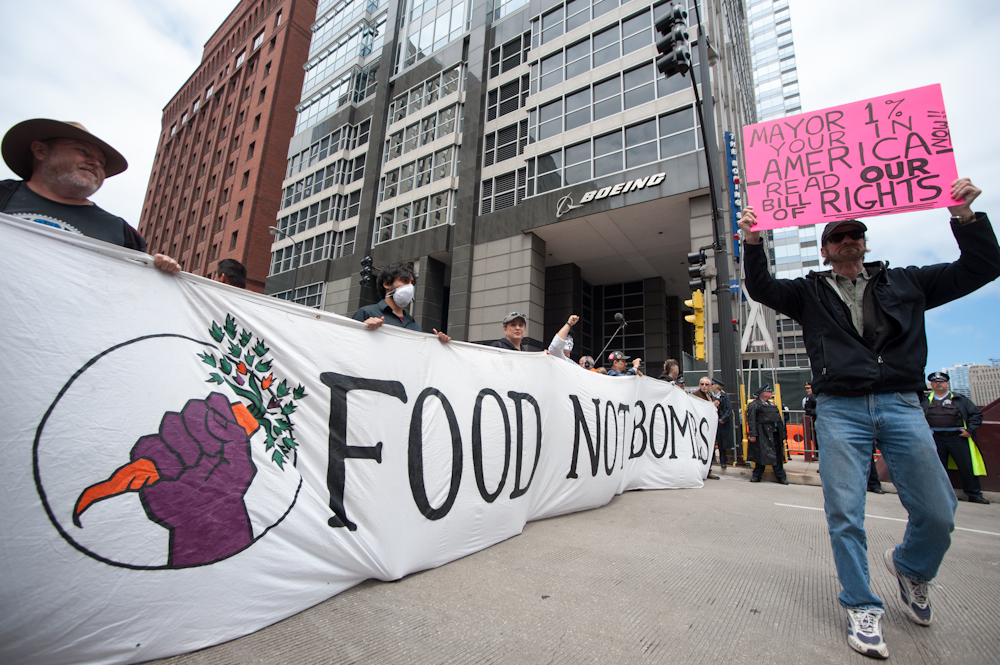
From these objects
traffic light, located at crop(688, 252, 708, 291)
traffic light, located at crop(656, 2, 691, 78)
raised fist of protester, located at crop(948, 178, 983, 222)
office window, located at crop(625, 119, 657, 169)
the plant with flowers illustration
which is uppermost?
office window, located at crop(625, 119, 657, 169)

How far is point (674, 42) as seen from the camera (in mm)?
8164

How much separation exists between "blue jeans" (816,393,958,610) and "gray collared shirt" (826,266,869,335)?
0.40 meters

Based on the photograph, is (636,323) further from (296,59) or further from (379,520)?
(296,59)

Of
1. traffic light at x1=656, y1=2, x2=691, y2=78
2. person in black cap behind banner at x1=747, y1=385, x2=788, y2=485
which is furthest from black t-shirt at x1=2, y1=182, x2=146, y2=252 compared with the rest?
person in black cap behind banner at x1=747, y1=385, x2=788, y2=485

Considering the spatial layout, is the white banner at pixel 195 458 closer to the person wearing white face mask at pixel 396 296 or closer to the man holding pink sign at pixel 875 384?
the person wearing white face mask at pixel 396 296

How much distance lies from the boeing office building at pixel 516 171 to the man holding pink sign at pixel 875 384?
1545cm

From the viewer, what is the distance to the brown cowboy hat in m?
2.31

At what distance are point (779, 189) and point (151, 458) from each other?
4.26 m

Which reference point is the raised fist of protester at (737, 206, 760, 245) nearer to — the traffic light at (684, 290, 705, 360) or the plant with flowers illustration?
the plant with flowers illustration

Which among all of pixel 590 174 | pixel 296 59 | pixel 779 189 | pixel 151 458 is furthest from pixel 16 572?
pixel 296 59

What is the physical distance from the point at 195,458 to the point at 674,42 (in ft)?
31.2

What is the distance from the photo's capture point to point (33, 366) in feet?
5.57

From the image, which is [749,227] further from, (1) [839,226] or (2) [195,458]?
(2) [195,458]

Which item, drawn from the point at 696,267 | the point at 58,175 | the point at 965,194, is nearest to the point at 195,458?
the point at 58,175
